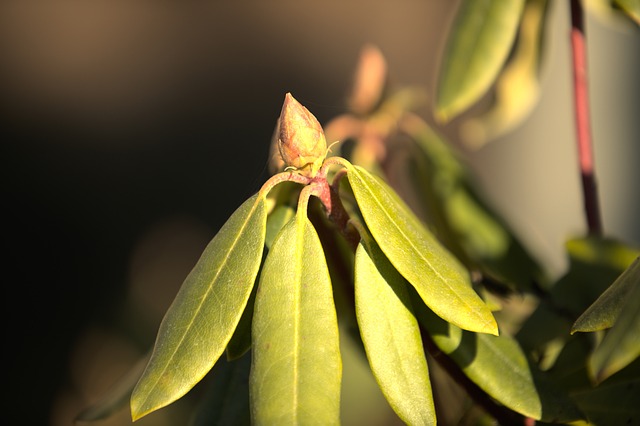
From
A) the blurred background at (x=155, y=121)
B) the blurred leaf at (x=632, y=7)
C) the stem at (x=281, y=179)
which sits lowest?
the blurred background at (x=155, y=121)

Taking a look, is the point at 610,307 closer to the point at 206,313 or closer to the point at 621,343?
the point at 621,343

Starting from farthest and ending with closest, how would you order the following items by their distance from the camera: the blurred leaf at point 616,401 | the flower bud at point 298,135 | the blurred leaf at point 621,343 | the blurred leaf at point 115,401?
the blurred leaf at point 115,401
the blurred leaf at point 616,401
the flower bud at point 298,135
the blurred leaf at point 621,343

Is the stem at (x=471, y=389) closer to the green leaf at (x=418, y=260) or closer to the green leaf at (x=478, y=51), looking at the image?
the green leaf at (x=418, y=260)

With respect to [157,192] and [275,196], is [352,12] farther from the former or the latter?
[275,196]

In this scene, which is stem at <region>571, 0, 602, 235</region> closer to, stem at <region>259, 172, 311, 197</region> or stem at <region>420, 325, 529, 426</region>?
stem at <region>420, 325, 529, 426</region>

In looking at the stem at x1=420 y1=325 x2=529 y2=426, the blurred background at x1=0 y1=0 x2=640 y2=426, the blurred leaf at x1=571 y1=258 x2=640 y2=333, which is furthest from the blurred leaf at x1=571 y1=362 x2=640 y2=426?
the blurred background at x1=0 y1=0 x2=640 y2=426

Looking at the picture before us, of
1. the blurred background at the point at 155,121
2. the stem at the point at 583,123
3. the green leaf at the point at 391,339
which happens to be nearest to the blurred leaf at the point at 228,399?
the green leaf at the point at 391,339
